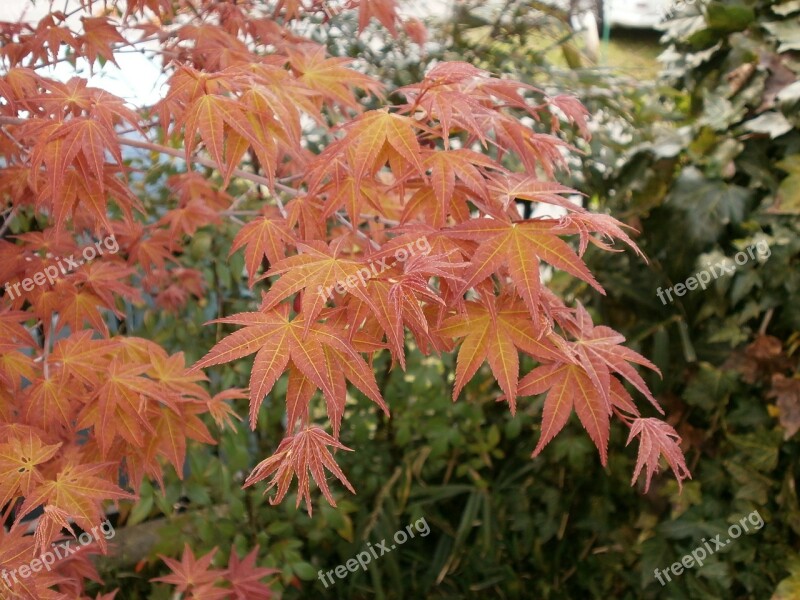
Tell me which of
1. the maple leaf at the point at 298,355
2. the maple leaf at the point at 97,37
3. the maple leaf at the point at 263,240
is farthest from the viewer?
the maple leaf at the point at 97,37

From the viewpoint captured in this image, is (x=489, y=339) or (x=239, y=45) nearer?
(x=489, y=339)

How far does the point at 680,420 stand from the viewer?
2271mm

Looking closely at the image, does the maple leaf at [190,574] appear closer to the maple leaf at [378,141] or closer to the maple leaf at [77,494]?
the maple leaf at [77,494]

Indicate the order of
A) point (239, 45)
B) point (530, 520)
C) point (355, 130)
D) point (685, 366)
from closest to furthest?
point (355, 130) < point (239, 45) < point (685, 366) < point (530, 520)

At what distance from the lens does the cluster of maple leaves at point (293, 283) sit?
0.94m

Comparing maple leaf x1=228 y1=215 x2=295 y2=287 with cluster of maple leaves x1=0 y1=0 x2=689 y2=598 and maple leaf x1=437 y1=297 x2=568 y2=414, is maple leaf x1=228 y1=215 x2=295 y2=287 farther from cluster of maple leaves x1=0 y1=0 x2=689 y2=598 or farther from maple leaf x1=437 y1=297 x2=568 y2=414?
maple leaf x1=437 y1=297 x2=568 y2=414

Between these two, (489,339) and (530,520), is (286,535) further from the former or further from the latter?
(489,339)

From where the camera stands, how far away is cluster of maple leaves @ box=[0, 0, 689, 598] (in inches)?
37.0

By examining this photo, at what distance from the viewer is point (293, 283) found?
37.4 inches

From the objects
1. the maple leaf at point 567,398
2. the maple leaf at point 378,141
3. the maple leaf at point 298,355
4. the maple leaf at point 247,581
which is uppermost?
the maple leaf at point 378,141

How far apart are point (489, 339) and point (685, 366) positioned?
1.45 meters

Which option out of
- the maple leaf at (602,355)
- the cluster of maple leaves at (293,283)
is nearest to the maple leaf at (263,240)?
the cluster of maple leaves at (293,283)

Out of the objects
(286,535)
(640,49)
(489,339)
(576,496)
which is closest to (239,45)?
(489,339)

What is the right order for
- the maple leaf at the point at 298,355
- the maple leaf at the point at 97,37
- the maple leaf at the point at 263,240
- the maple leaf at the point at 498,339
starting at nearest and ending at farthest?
the maple leaf at the point at 298,355 → the maple leaf at the point at 498,339 → the maple leaf at the point at 263,240 → the maple leaf at the point at 97,37
